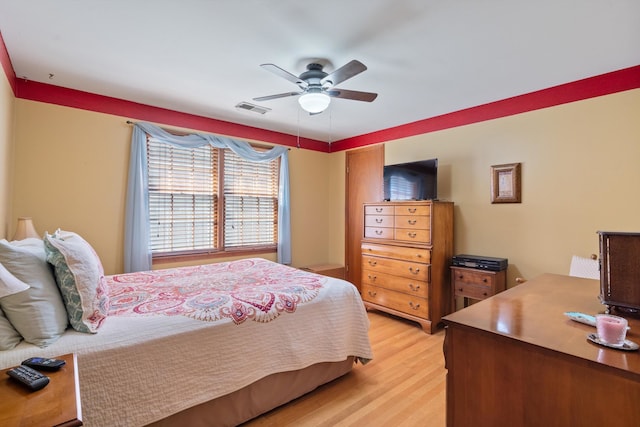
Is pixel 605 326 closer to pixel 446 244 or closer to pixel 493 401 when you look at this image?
pixel 493 401

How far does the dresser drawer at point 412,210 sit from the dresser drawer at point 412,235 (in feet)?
0.65

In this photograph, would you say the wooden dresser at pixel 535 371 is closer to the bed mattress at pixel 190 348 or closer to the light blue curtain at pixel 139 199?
the bed mattress at pixel 190 348

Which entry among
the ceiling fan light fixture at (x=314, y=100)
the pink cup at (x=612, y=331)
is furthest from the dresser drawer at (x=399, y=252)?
the pink cup at (x=612, y=331)

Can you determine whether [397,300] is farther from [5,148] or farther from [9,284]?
[5,148]

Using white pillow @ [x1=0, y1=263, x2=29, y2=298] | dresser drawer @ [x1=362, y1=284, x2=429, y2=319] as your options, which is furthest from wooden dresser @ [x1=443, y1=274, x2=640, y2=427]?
dresser drawer @ [x1=362, y1=284, x2=429, y2=319]

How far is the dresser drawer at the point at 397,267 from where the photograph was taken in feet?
11.0

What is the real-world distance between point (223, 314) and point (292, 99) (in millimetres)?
2345

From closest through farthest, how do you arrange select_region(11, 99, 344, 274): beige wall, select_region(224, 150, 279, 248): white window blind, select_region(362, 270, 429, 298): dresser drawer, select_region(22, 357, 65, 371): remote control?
select_region(22, 357, 65, 371): remote control → select_region(11, 99, 344, 274): beige wall → select_region(362, 270, 429, 298): dresser drawer → select_region(224, 150, 279, 248): white window blind

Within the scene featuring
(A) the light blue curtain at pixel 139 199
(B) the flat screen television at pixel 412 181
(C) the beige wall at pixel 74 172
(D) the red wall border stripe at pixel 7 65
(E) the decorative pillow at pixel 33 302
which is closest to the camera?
(E) the decorative pillow at pixel 33 302

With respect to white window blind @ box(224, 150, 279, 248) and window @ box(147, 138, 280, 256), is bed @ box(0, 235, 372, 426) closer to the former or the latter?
window @ box(147, 138, 280, 256)

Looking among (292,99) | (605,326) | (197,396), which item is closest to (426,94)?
(292,99)

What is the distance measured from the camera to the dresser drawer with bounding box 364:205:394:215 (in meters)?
3.75

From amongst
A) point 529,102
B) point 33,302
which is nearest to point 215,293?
point 33,302

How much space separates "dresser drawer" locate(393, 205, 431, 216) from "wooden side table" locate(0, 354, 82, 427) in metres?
3.13
